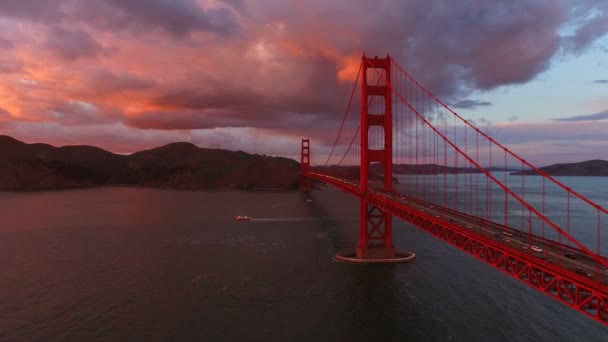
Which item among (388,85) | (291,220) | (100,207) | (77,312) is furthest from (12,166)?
(388,85)

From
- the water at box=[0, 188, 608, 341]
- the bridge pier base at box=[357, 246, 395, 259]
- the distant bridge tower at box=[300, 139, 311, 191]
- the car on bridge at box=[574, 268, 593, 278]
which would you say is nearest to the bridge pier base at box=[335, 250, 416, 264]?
the bridge pier base at box=[357, 246, 395, 259]

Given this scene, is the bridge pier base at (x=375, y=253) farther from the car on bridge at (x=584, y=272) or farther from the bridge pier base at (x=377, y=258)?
the car on bridge at (x=584, y=272)

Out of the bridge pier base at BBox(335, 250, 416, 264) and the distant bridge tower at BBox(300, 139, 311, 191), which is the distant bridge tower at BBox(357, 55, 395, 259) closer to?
the bridge pier base at BBox(335, 250, 416, 264)

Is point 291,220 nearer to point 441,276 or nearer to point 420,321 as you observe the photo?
point 441,276

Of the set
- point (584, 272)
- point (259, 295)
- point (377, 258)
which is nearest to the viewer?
point (584, 272)

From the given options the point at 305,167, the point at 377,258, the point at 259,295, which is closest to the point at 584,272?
the point at 259,295

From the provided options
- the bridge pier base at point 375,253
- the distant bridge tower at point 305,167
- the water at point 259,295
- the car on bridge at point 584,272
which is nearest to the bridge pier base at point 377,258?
the bridge pier base at point 375,253

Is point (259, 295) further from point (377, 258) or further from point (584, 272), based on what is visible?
point (584, 272)

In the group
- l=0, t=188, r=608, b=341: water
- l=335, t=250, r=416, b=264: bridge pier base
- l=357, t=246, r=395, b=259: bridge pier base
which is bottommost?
l=0, t=188, r=608, b=341: water
